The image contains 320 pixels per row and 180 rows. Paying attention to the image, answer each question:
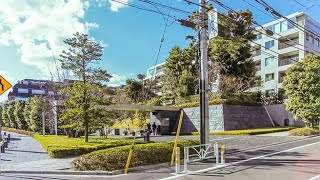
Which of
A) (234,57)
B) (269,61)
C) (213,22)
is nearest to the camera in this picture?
(213,22)

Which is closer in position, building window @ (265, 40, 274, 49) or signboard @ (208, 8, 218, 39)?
signboard @ (208, 8, 218, 39)

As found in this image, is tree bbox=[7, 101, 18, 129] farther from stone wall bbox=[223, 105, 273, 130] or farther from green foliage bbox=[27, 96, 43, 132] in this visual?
stone wall bbox=[223, 105, 273, 130]

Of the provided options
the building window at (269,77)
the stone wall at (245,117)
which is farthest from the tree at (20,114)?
the building window at (269,77)

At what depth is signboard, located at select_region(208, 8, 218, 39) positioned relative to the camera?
12.8 metres

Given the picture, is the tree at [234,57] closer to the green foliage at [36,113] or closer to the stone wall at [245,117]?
the stone wall at [245,117]

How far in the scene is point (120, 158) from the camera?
10719 millimetres

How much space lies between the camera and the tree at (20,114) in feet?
146

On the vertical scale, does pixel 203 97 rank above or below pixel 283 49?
below

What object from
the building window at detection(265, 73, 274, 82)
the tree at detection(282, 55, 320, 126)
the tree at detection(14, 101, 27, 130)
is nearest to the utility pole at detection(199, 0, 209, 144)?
the tree at detection(282, 55, 320, 126)

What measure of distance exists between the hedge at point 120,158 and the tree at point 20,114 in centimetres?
3722

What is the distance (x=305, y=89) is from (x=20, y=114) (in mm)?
37658

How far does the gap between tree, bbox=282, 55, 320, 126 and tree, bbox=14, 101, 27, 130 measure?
34959 mm

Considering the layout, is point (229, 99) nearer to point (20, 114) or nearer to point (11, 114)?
point (20, 114)

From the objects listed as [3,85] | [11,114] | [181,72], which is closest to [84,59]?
[3,85]
